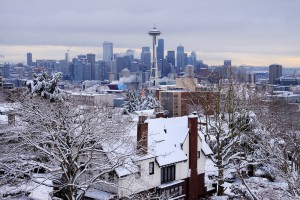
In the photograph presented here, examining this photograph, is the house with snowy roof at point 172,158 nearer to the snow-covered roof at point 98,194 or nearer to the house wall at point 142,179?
the house wall at point 142,179

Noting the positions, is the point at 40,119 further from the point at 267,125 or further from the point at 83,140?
the point at 267,125

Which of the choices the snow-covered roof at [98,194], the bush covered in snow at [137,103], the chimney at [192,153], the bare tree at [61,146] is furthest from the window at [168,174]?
the bush covered in snow at [137,103]

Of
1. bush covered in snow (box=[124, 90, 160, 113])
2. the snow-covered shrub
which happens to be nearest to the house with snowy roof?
the snow-covered shrub

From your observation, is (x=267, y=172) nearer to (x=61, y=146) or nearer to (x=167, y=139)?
(x=167, y=139)

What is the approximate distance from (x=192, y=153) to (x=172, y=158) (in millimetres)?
Result: 2698

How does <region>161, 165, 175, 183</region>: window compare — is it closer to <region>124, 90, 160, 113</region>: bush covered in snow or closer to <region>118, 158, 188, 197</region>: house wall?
<region>118, 158, 188, 197</region>: house wall

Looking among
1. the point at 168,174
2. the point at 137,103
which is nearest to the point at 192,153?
the point at 168,174

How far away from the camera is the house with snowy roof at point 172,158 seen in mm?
29938

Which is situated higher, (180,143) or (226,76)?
(226,76)

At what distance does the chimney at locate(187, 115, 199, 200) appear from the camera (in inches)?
1326

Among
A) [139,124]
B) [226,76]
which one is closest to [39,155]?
[139,124]

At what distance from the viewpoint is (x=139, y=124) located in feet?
97.6

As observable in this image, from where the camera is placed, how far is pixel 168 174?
32000mm

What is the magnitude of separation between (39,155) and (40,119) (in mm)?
2575
